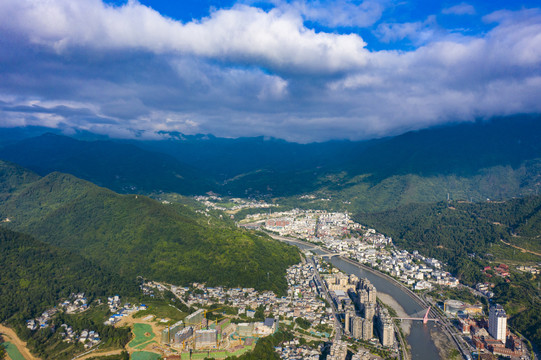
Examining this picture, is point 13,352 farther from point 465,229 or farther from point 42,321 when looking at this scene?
point 465,229

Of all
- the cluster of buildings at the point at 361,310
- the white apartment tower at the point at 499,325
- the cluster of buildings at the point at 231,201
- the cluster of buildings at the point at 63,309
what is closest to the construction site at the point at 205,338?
the cluster of buildings at the point at 361,310

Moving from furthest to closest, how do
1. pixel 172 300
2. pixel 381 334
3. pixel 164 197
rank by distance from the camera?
pixel 164 197 → pixel 172 300 → pixel 381 334

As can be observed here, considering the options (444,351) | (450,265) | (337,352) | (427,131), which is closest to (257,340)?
→ (337,352)

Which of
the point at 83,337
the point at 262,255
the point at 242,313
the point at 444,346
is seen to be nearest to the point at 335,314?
the point at 242,313

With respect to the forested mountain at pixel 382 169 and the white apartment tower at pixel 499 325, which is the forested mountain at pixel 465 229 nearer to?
the white apartment tower at pixel 499 325

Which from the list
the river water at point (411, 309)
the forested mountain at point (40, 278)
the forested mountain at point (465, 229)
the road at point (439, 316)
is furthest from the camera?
the forested mountain at point (465, 229)

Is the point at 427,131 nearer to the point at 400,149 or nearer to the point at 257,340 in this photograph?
the point at 400,149

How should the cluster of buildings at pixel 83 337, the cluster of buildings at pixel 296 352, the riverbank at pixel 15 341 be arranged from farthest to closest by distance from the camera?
1. the cluster of buildings at pixel 83 337
2. the cluster of buildings at pixel 296 352
3. the riverbank at pixel 15 341
